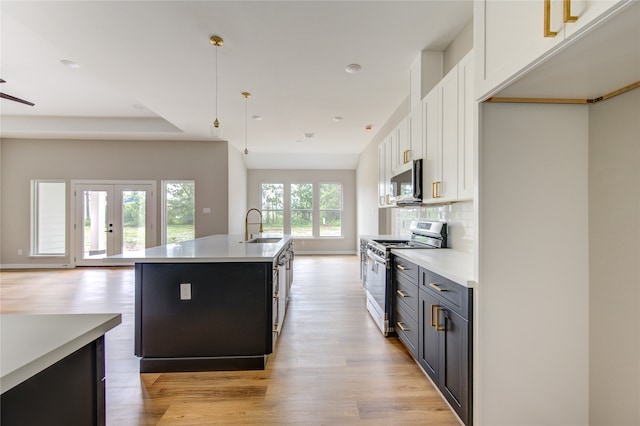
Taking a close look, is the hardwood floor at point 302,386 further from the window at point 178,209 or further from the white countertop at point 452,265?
the window at point 178,209

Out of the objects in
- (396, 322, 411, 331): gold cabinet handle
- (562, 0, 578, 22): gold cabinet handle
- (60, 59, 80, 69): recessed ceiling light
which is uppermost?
(60, 59, 80, 69): recessed ceiling light

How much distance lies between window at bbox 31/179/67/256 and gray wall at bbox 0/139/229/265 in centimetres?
13

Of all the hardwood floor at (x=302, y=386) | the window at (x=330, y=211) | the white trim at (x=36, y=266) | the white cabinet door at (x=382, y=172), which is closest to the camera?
the hardwood floor at (x=302, y=386)

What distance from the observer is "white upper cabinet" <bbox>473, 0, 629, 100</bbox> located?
88 cm

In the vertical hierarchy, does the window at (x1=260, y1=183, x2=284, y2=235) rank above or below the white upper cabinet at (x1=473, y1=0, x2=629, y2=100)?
below

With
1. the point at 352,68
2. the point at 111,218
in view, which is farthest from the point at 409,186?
the point at 111,218

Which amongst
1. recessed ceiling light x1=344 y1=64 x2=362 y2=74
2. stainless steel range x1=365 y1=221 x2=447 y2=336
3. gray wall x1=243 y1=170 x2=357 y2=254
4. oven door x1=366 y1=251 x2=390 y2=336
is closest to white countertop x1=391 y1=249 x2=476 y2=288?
stainless steel range x1=365 y1=221 x2=447 y2=336

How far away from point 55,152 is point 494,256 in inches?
336

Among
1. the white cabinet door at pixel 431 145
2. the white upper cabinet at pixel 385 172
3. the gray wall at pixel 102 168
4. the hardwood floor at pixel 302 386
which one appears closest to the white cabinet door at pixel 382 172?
the white upper cabinet at pixel 385 172

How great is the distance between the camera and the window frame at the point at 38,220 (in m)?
6.23

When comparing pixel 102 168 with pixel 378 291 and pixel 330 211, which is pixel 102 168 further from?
pixel 378 291

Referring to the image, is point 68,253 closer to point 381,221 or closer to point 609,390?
point 381,221

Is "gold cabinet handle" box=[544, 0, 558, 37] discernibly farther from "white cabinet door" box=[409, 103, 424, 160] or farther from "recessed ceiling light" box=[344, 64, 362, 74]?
"recessed ceiling light" box=[344, 64, 362, 74]

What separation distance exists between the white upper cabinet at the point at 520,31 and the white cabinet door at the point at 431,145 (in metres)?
0.96
